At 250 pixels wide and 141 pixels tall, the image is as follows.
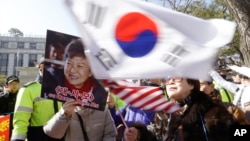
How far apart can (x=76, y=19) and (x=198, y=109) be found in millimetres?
1027

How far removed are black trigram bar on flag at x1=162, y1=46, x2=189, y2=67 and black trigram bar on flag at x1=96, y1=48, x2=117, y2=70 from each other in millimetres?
301

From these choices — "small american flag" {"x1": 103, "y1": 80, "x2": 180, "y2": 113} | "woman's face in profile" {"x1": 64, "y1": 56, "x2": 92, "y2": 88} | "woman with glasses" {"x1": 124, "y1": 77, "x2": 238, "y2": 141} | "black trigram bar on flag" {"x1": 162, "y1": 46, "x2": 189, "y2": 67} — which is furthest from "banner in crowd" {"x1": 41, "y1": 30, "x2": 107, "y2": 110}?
"black trigram bar on flag" {"x1": 162, "y1": 46, "x2": 189, "y2": 67}

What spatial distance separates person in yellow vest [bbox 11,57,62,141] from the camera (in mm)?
3953

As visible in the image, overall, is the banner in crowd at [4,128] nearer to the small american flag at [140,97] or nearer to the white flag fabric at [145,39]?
the small american flag at [140,97]

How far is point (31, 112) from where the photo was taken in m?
4.06

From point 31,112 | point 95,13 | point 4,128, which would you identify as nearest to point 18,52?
point 4,128

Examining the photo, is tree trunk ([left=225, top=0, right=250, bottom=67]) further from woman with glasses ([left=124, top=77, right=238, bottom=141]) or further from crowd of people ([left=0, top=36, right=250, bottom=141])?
woman with glasses ([left=124, top=77, right=238, bottom=141])

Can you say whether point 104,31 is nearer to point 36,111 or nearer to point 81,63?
point 81,63

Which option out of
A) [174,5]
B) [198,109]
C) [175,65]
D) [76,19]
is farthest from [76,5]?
[174,5]

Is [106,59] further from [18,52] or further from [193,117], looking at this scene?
[18,52]

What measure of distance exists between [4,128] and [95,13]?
170 inches

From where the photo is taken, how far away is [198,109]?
2.86 metres

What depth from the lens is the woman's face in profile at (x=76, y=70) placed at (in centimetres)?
320

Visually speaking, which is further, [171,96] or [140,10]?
[171,96]
